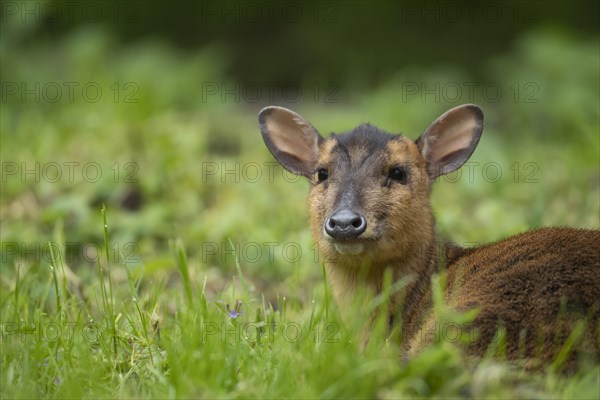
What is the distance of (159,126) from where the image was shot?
8656 millimetres

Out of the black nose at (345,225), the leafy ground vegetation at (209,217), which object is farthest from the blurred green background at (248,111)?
the black nose at (345,225)

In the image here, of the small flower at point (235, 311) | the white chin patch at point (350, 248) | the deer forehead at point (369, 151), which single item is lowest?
the small flower at point (235, 311)

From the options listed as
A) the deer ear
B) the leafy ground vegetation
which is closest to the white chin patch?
the leafy ground vegetation

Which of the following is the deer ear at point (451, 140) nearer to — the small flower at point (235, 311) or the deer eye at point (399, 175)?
the deer eye at point (399, 175)

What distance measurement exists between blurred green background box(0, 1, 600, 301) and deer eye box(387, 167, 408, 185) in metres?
0.95

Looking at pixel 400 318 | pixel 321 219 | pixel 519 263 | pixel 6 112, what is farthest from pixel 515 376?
pixel 6 112

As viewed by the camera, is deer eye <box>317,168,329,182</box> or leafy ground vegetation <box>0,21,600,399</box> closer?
leafy ground vegetation <box>0,21,600,399</box>

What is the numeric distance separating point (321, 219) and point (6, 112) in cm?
478

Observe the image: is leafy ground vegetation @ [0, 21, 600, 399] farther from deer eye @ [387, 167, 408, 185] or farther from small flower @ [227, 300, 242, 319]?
deer eye @ [387, 167, 408, 185]

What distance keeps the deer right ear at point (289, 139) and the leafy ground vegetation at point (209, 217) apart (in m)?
0.77

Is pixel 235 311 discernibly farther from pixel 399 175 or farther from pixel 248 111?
pixel 248 111

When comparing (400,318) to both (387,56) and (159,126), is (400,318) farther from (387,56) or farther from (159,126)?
(387,56)

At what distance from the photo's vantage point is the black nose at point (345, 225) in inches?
191

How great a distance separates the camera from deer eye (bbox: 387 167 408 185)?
5.37 m
